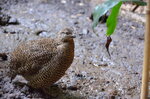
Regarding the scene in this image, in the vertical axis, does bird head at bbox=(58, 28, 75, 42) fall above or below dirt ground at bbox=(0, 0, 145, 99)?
above

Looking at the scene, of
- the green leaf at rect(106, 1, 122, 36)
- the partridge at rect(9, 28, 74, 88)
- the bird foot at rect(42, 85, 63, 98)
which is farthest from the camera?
the bird foot at rect(42, 85, 63, 98)

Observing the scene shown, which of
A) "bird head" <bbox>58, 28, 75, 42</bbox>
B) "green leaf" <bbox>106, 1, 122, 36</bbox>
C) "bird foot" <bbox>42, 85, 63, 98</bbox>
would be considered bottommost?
"bird foot" <bbox>42, 85, 63, 98</bbox>

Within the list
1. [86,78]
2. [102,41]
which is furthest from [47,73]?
[102,41]

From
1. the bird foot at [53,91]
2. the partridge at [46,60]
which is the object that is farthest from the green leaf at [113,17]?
the bird foot at [53,91]

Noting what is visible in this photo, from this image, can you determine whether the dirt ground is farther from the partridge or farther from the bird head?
the bird head

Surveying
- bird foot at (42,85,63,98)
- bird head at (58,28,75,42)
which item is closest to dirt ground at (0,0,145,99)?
bird foot at (42,85,63,98)
